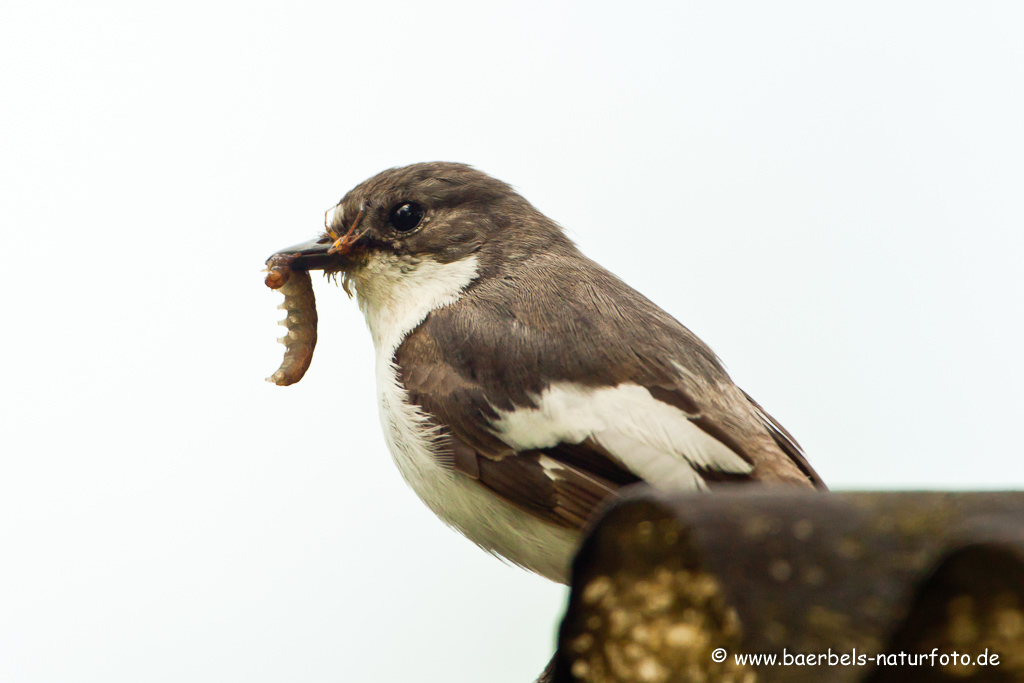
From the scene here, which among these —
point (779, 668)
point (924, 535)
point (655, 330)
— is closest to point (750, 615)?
point (779, 668)

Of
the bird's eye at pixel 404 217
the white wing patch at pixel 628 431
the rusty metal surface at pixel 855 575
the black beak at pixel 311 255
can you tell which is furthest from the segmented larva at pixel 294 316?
the rusty metal surface at pixel 855 575

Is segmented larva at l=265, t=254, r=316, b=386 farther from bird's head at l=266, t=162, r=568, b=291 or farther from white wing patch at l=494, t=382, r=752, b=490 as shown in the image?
white wing patch at l=494, t=382, r=752, b=490

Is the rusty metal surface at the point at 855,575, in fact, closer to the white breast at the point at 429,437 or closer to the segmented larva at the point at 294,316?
the white breast at the point at 429,437

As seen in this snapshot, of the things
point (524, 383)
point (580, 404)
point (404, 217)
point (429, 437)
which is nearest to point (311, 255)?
point (404, 217)

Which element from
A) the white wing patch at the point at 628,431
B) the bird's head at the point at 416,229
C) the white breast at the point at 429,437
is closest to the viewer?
the white wing patch at the point at 628,431

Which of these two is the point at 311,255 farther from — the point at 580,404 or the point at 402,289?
the point at 580,404

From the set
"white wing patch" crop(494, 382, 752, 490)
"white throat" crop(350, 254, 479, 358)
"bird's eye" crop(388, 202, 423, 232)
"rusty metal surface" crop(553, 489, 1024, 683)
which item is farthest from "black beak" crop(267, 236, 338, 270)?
"rusty metal surface" crop(553, 489, 1024, 683)
